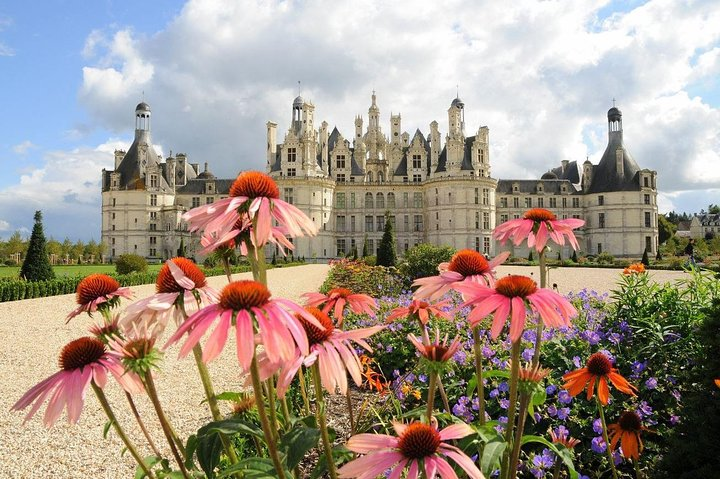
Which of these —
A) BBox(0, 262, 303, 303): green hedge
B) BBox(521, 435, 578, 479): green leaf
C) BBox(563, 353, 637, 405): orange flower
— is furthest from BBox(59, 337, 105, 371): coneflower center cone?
BBox(0, 262, 303, 303): green hedge

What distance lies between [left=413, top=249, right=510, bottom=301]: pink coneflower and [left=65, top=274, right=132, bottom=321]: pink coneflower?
1073mm

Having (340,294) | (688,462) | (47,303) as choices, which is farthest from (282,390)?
(47,303)

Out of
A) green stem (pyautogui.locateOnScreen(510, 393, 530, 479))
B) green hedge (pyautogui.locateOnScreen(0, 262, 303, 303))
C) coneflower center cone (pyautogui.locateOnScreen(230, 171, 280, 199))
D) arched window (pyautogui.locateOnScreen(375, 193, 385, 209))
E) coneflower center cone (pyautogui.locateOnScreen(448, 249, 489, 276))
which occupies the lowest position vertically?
green hedge (pyautogui.locateOnScreen(0, 262, 303, 303))

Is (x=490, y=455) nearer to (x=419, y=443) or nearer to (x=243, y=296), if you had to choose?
(x=419, y=443)

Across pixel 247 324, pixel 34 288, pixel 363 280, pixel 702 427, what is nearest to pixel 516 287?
pixel 247 324

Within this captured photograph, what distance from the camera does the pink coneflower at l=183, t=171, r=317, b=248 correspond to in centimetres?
134

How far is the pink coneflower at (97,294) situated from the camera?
1.74m

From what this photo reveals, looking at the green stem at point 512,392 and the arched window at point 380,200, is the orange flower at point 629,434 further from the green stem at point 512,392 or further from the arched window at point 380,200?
the arched window at point 380,200

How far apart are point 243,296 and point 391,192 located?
49.3m

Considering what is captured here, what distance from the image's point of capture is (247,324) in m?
1.09

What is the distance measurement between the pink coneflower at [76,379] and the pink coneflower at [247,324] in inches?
14.6

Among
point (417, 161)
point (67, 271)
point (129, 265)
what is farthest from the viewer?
point (417, 161)

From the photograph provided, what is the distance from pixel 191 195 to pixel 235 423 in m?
54.6

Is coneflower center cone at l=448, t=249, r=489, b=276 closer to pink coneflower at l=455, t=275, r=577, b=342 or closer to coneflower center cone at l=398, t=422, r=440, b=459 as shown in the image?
pink coneflower at l=455, t=275, r=577, b=342
